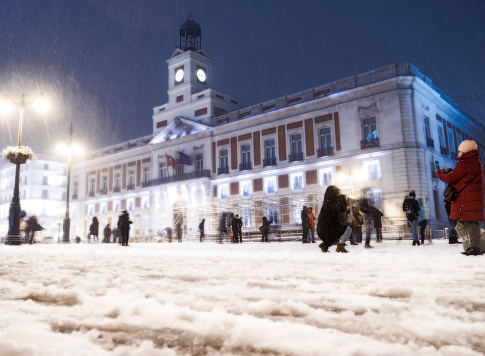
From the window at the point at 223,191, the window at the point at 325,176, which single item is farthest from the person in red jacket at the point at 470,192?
the window at the point at 223,191

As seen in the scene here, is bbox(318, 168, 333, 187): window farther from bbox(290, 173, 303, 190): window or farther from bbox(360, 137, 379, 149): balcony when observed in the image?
bbox(360, 137, 379, 149): balcony

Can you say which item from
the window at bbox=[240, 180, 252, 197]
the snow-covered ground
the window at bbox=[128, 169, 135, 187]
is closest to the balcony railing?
the window at bbox=[128, 169, 135, 187]

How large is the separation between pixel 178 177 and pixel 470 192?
34288 mm

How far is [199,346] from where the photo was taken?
52.7 inches

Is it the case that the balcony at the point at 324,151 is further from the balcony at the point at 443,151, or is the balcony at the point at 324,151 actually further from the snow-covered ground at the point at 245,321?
the snow-covered ground at the point at 245,321

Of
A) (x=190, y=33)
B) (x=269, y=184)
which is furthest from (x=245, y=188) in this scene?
(x=190, y=33)

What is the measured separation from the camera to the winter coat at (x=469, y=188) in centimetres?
634

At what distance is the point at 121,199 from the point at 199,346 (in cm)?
4667

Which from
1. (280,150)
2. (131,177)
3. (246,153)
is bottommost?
(131,177)

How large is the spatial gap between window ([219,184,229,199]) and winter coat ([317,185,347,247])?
27523 mm

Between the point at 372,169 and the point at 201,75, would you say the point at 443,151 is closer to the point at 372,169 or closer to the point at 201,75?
the point at 372,169

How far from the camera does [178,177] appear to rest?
39.1 metres

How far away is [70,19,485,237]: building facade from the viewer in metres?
28.2

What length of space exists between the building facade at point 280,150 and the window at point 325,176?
80 millimetres
